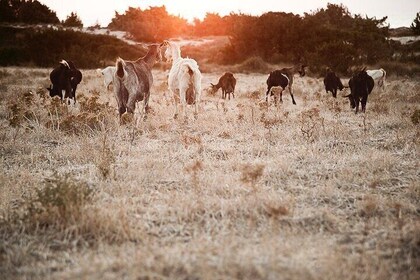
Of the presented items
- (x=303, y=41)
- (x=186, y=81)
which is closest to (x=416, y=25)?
(x=303, y=41)

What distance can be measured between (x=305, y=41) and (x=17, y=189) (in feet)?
103

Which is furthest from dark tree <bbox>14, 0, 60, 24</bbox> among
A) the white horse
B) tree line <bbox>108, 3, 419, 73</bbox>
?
the white horse

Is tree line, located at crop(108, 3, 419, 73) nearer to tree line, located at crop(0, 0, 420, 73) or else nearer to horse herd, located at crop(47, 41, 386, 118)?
tree line, located at crop(0, 0, 420, 73)

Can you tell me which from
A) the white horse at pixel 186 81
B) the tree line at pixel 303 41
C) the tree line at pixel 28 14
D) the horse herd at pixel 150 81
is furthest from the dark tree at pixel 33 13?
the white horse at pixel 186 81

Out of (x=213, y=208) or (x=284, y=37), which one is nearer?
(x=213, y=208)

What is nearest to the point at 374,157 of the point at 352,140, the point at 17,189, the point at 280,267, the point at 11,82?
the point at 352,140

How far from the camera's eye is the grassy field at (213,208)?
9.48 ft

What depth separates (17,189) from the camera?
4590mm

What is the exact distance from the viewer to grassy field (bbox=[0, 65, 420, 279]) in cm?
289

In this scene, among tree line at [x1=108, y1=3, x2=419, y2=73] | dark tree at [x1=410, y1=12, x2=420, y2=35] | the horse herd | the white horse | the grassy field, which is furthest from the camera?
dark tree at [x1=410, y1=12, x2=420, y2=35]

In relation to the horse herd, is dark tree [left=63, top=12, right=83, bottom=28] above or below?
above

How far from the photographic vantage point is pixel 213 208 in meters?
3.94

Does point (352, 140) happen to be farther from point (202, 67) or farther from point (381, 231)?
point (202, 67)

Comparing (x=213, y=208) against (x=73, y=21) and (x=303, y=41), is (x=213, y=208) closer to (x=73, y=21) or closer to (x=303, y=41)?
A: (x=303, y=41)
